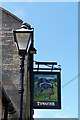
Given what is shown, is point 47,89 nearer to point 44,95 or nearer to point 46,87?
point 46,87

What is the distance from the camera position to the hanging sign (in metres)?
17.4

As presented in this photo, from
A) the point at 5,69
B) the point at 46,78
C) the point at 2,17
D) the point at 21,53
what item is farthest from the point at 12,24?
the point at 21,53

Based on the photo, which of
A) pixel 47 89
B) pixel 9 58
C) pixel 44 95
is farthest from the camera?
pixel 9 58

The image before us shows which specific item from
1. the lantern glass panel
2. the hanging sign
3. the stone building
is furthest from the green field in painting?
the lantern glass panel

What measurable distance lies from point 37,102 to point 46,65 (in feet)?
8.45

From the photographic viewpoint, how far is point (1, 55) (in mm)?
19531

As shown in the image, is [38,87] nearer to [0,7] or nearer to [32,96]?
[32,96]

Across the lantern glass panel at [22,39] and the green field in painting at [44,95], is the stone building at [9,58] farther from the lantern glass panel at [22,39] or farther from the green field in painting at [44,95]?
the lantern glass panel at [22,39]

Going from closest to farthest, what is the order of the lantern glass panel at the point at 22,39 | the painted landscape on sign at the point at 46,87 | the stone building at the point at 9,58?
the lantern glass panel at the point at 22,39
the painted landscape on sign at the point at 46,87
the stone building at the point at 9,58

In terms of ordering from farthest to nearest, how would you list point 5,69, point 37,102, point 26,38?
1. point 5,69
2. point 37,102
3. point 26,38

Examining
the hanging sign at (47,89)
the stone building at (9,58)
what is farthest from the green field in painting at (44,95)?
the stone building at (9,58)

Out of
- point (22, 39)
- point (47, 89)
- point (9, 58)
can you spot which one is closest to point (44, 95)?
point (47, 89)

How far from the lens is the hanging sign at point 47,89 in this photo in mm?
17375

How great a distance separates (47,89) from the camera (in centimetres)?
1778
